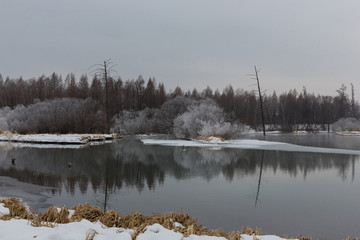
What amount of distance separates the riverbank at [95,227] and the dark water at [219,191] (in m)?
1.52

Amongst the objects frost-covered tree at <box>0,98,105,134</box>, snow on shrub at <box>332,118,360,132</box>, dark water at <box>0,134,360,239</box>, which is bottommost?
dark water at <box>0,134,360,239</box>

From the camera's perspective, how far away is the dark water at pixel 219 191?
6170 millimetres

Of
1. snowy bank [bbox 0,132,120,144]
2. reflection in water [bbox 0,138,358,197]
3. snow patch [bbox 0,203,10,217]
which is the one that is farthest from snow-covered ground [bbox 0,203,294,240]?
snowy bank [bbox 0,132,120,144]

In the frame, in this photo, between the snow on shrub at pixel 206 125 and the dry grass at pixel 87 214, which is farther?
the snow on shrub at pixel 206 125

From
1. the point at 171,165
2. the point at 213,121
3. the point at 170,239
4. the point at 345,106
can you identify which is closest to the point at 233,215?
the point at 170,239

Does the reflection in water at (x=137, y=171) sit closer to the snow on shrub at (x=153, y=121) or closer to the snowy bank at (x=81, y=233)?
the snowy bank at (x=81, y=233)

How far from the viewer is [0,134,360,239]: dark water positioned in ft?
20.2

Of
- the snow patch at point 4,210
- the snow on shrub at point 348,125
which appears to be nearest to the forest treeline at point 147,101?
the snow on shrub at point 348,125

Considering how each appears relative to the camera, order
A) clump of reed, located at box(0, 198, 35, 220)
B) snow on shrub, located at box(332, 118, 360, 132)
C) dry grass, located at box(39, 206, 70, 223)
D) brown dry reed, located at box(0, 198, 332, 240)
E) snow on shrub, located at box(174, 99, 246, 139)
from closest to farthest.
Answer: brown dry reed, located at box(0, 198, 332, 240)
dry grass, located at box(39, 206, 70, 223)
clump of reed, located at box(0, 198, 35, 220)
snow on shrub, located at box(174, 99, 246, 139)
snow on shrub, located at box(332, 118, 360, 132)

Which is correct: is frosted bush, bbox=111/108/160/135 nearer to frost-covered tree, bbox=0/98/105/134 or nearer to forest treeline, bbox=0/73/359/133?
forest treeline, bbox=0/73/359/133

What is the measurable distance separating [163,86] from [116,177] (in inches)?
2939

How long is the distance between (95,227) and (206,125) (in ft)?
87.7

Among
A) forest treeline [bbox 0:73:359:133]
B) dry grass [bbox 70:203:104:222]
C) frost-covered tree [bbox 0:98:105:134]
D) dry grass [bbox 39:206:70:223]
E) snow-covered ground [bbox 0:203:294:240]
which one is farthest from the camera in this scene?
forest treeline [bbox 0:73:359:133]

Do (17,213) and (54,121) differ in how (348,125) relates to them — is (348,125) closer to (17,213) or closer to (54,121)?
(54,121)
